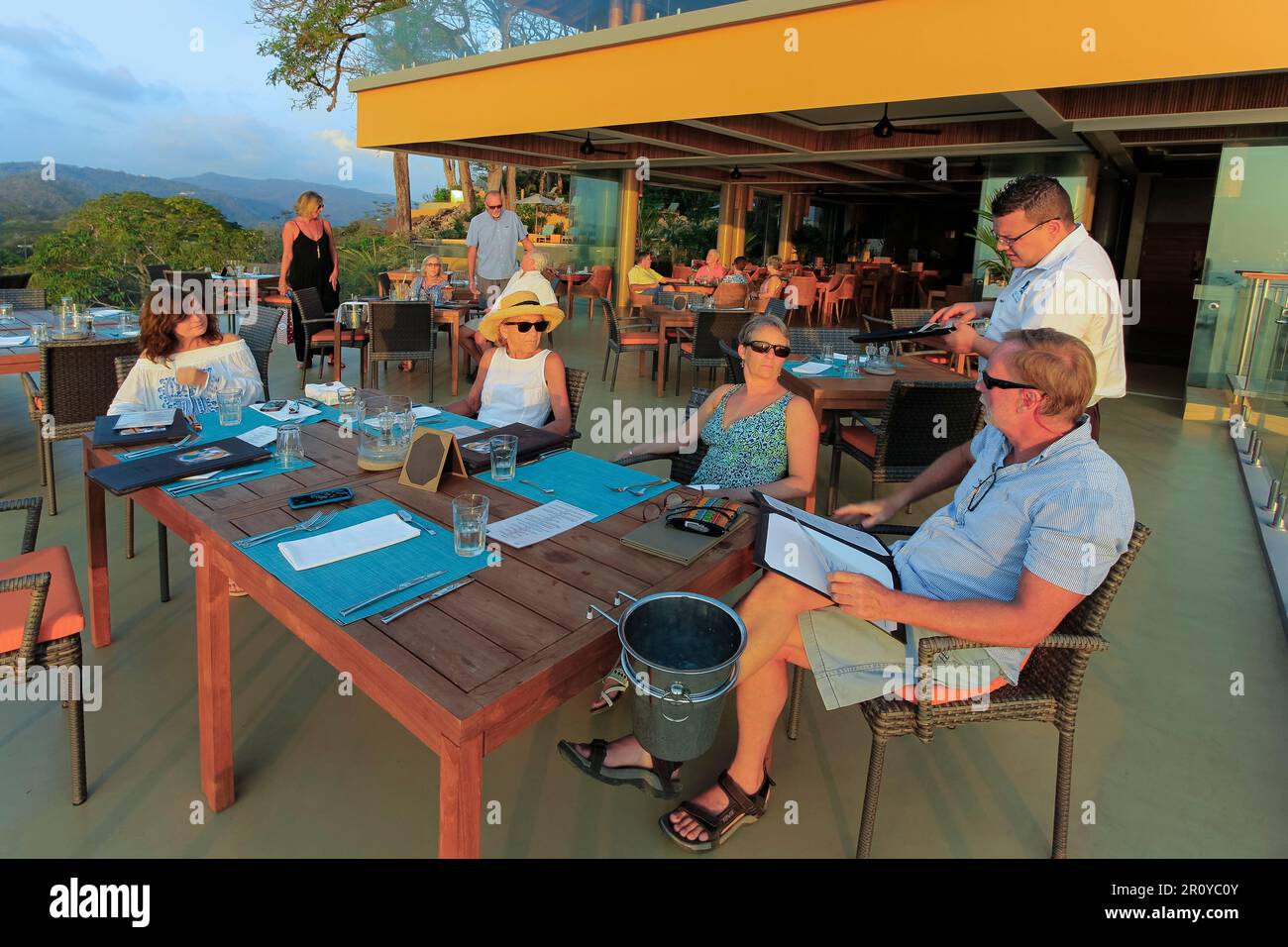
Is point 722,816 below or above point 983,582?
below

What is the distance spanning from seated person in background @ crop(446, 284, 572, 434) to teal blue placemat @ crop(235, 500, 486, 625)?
1.49 meters

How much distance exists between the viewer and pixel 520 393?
3.29m

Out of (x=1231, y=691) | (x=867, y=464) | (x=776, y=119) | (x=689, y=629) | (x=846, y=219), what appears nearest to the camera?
(x=689, y=629)

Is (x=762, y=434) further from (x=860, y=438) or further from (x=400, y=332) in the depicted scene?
(x=400, y=332)

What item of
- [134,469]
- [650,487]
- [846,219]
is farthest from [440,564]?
[846,219]

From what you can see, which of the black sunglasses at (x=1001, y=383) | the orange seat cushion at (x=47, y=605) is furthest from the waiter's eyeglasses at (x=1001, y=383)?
the orange seat cushion at (x=47, y=605)

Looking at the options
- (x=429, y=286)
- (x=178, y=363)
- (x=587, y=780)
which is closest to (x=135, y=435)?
(x=178, y=363)

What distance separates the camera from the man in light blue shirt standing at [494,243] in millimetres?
7902

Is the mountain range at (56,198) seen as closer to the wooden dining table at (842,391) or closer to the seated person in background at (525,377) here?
the seated person in background at (525,377)

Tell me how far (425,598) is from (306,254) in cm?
648

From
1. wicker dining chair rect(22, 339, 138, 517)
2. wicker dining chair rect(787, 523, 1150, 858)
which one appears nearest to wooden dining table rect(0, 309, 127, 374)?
wicker dining chair rect(22, 339, 138, 517)

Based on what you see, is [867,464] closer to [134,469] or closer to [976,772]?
[976,772]

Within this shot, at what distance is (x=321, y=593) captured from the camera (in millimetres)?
1466
